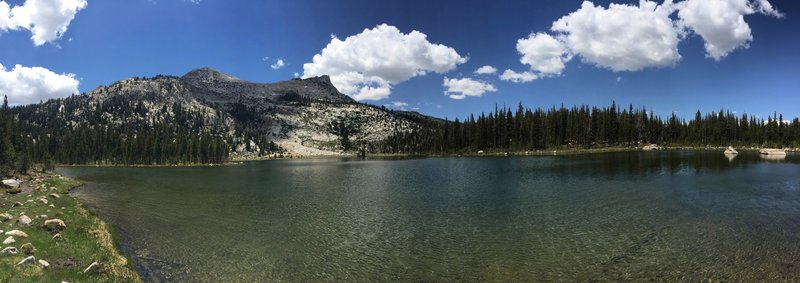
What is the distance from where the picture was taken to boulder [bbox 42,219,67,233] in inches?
1245

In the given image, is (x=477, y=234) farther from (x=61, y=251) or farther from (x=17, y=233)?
(x=17, y=233)

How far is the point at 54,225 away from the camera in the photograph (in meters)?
32.4

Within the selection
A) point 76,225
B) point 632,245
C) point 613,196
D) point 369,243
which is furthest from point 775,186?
point 76,225

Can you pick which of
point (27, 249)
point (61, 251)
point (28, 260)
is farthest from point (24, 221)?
point (28, 260)

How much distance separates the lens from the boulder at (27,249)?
23625 millimetres

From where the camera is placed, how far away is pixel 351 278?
79.8 ft

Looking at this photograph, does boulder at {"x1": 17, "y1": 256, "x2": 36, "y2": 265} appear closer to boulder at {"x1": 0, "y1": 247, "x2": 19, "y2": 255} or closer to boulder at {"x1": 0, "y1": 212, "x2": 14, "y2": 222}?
boulder at {"x1": 0, "y1": 247, "x2": 19, "y2": 255}

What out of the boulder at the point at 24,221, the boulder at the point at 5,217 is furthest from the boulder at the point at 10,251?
the boulder at the point at 5,217

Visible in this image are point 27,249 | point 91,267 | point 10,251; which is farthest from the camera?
point 27,249

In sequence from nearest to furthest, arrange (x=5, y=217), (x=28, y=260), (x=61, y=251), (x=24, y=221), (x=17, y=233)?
(x=28, y=260), (x=61, y=251), (x=17, y=233), (x=24, y=221), (x=5, y=217)

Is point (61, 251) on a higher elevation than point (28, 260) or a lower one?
lower

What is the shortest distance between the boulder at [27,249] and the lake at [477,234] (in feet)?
18.3

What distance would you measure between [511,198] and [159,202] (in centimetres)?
4848

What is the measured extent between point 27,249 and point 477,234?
97.8 ft
